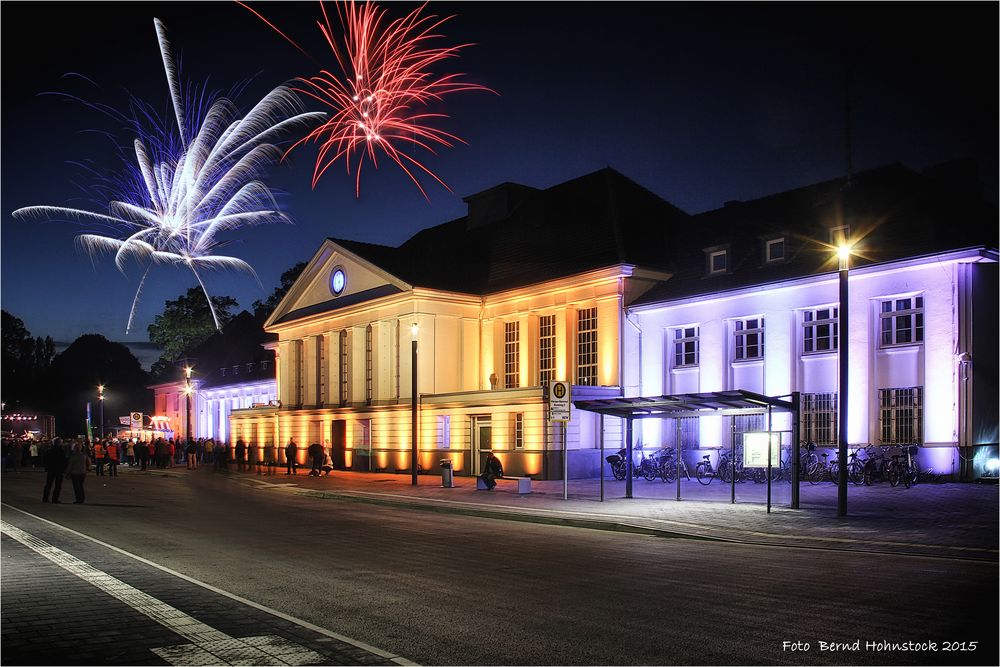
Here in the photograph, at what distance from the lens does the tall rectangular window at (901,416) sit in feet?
92.8

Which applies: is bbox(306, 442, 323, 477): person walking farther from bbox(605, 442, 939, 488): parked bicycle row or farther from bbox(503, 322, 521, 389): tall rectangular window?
bbox(605, 442, 939, 488): parked bicycle row

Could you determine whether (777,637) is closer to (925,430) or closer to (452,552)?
(452,552)

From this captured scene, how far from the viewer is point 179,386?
3312 inches

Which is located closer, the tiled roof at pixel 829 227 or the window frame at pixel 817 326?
the tiled roof at pixel 829 227

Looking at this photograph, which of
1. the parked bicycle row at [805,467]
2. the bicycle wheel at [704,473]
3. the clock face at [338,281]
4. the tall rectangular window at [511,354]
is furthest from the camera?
the clock face at [338,281]

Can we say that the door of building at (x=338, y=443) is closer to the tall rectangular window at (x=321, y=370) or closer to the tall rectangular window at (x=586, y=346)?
the tall rectangular window at (x=321, y=370)

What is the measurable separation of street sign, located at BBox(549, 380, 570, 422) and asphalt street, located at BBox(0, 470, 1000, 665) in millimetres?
6434

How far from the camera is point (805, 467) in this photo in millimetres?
30266

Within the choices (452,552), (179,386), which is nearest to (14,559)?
(452,552)

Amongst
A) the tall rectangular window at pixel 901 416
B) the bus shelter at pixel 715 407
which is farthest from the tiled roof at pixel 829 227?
the bus shelter at pixel 715 407

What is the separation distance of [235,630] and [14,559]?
695 centimetres

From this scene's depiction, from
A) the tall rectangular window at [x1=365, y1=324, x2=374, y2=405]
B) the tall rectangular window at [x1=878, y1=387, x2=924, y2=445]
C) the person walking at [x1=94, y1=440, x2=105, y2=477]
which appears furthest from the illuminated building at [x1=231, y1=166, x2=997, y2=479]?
the person walking at [x1=94, y1=440, x2=105, y2=477]

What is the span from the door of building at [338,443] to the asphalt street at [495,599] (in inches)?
1260

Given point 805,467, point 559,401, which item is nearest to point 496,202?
point 805,467
